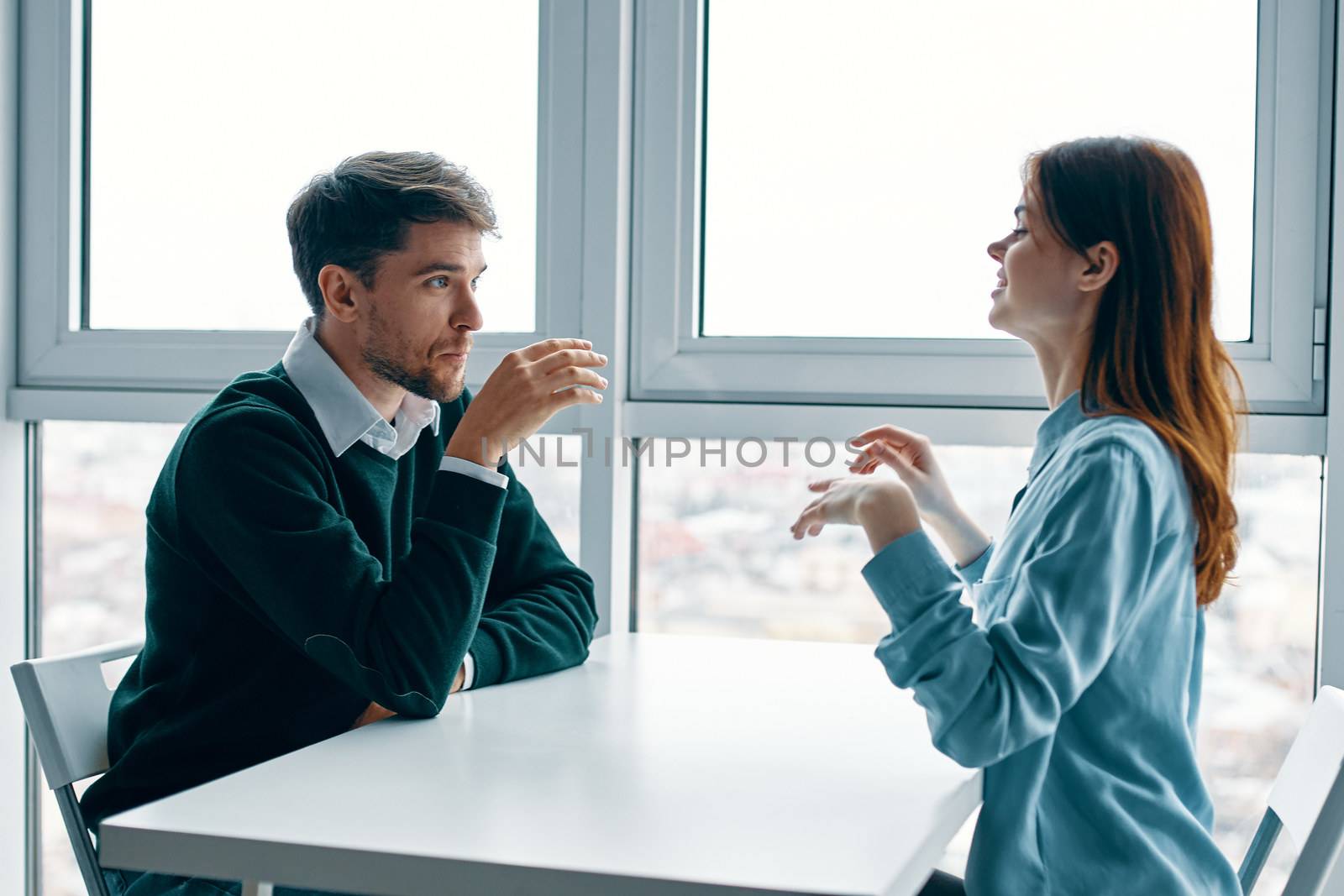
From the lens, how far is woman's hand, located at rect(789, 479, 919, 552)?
101 cm

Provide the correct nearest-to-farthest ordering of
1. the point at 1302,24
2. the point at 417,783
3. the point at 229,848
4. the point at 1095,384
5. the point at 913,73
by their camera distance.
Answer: the point at 229,848 → the point at 417,783 → the point at 1095,384 → the point at 1302,24 → the point at 913,73

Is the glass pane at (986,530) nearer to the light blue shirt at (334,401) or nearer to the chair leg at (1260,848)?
the chair leg at (1260,848)

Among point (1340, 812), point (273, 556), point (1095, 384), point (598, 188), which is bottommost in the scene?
point (1340, 812)

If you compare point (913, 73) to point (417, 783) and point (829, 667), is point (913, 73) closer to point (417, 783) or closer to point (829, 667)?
point (829, 667)

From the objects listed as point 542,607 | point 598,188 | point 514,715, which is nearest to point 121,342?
point 598,188

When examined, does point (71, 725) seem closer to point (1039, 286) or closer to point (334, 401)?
point (334, 401)

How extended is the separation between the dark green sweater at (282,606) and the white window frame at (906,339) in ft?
2.11

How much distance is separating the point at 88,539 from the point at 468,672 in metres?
1.29

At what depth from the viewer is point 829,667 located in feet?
4.79

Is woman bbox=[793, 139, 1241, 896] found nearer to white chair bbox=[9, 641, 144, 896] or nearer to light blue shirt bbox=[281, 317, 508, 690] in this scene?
light blue shirt bbox=[281, 317, 508, 690]

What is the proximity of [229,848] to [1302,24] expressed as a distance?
5.51 ft

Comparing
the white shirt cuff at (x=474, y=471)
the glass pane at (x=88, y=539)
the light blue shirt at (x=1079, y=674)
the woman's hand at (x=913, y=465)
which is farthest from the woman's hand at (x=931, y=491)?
the glass pane at (x=88, y=539)

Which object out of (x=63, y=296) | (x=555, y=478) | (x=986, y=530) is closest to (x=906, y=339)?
(x=986, y=530)

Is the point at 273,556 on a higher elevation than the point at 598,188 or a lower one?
lower
